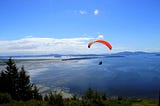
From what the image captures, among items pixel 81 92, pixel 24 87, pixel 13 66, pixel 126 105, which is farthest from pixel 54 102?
pixel 81 92

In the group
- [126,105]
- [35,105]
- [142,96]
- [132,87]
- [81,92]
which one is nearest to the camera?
[35,105]

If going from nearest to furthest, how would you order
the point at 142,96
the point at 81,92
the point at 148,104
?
the point at 148,104 < the point at 142,96 < the point at 81,92

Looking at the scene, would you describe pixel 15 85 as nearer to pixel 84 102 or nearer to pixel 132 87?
pixel 84 102

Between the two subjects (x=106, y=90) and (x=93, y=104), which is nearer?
(x=93, y=104)

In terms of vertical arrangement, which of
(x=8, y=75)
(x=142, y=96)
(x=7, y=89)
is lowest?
(x=142, y=96)

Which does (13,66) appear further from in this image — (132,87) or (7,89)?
(132,87)

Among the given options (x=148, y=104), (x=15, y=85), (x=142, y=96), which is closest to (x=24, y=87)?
(x=15, y=85)

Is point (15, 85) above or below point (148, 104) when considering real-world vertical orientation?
above

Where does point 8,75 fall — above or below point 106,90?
above

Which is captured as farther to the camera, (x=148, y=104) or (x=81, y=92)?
(x=81, y=92)
